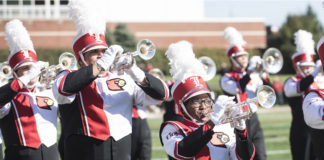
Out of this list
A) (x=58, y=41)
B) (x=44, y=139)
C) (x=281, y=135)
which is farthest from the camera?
(x=58, y=41)

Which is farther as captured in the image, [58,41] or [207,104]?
Answer: [58,41]

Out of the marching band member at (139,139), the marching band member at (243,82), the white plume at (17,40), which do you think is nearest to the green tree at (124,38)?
the marching band member at (243,82)

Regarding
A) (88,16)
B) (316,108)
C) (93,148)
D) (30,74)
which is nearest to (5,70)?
(30,74)

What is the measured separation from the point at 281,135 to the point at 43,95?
885 cm

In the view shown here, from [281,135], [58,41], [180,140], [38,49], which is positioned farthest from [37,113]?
[58,41]

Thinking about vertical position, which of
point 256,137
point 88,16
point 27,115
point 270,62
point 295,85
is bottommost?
point 256,137

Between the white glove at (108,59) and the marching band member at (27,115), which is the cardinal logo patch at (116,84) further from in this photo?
the marching band member at (27,115)

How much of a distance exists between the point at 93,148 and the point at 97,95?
401 mm

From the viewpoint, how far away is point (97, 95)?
4.09 meters

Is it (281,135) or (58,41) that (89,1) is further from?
(58,41)

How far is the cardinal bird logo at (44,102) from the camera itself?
4.93 metres

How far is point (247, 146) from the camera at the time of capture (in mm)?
3492

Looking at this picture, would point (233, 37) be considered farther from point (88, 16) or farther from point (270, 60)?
point (88, 16)

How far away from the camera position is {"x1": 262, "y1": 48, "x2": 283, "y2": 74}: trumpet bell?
279 inches
